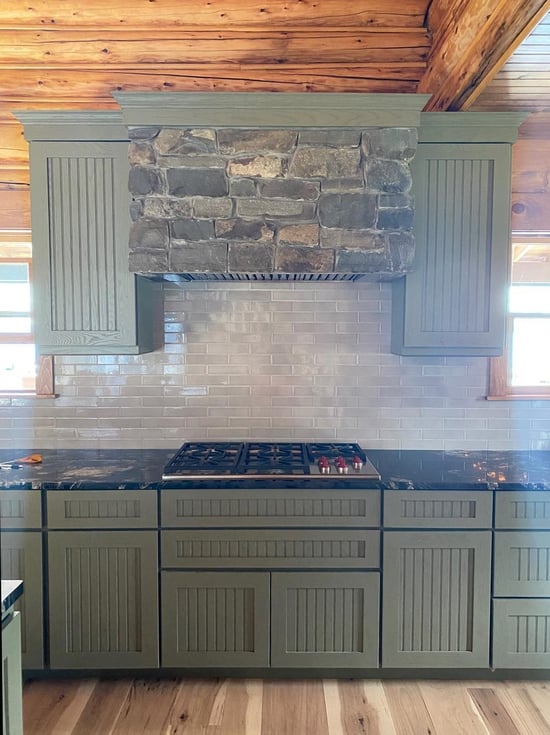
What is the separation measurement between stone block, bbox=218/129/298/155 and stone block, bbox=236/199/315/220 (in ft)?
0.76

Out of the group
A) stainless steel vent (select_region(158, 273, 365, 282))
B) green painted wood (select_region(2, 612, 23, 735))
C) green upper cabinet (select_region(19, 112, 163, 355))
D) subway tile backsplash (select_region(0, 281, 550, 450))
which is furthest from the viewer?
subway tile backsplash (select_region(0, 281, 550, 450))

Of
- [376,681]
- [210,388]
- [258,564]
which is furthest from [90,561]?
[376,681]

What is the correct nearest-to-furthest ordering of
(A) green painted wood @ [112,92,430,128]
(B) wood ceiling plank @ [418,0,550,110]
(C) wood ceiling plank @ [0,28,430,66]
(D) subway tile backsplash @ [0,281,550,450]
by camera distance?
1. (B) wood ceiling plank @ [418,0,550,110]
2. (A) green painted wood @ [112,92,430,128]
3. (C) wood ceiling plank @ [0,28,430,66]
4. (D) subway tile backsplash @ [0,281,550,450]

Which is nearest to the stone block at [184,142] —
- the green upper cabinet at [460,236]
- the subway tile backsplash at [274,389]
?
the subway tile backsplash at [274,389]

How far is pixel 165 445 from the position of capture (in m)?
3.09

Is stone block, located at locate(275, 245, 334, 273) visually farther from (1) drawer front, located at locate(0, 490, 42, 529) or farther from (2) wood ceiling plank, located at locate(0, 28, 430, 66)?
(1) drawer front, located at locate(0, 490, 42, 529)

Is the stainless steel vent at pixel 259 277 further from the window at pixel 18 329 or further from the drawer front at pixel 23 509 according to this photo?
the drawer front at pixel 23 509

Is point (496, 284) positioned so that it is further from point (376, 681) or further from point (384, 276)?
point (376, 681)

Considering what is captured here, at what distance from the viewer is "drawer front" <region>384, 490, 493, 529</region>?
7.93 feet

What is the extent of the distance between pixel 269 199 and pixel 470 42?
1.05 meters

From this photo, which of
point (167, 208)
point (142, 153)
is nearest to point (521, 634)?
point (167, 208)

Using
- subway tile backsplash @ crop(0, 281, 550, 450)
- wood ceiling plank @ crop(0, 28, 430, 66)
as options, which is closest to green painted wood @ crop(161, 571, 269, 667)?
subway tile backsplash @ crop(0, 281, 550, 450)

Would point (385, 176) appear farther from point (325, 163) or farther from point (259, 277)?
point (259, 277)

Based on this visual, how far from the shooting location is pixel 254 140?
2.42 metres
